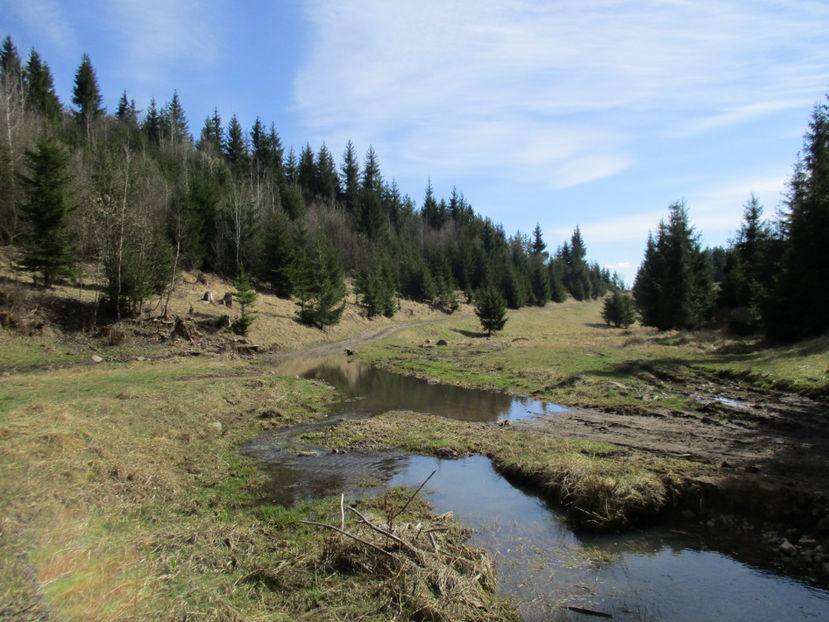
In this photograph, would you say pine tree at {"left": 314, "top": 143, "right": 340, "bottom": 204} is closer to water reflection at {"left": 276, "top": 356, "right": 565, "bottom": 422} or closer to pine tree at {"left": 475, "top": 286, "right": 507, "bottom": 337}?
pine tree at {"left": 475, "top": 286, "right": 507, "bottom": 337}

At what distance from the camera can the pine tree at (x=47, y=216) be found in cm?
2988

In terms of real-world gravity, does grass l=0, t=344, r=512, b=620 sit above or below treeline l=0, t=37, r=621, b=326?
below

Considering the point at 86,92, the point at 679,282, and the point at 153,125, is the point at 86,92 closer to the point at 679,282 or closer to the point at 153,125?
the point at 153,125

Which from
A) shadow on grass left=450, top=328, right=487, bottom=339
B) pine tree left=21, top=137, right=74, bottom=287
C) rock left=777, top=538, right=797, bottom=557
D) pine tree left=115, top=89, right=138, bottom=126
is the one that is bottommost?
rock left=777, top=538, right=797, bottom=557

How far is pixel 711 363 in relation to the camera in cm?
2669

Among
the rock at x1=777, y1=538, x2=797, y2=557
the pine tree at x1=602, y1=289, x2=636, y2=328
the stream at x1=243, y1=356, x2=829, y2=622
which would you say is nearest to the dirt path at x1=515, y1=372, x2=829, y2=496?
the rock at x1=777, y1=538, x2=797, y2=557

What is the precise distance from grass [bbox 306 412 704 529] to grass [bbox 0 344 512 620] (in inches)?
157

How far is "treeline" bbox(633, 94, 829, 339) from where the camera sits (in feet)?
92.8

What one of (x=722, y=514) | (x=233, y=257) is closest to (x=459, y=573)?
(x=722, y=514)

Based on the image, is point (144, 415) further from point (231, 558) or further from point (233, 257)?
point (233, 257)

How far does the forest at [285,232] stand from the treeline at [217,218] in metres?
0.23

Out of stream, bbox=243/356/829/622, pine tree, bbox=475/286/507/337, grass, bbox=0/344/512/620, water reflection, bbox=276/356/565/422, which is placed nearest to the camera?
grass, bbox=0/344/512/620

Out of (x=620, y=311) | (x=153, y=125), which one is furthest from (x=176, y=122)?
(x=620, y=311)

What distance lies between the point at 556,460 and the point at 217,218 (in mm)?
59003
